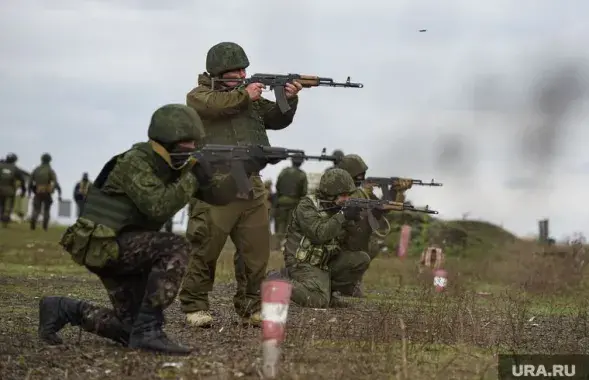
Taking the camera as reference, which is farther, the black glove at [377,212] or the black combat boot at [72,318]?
the black glove at [377,212]

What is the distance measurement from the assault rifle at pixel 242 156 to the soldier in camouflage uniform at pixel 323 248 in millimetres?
2815

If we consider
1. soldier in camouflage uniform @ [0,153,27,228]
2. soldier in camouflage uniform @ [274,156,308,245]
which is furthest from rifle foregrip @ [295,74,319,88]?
soldier in camouflage uniform @ [0,153,27,228]

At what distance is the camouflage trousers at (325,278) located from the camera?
11.8m

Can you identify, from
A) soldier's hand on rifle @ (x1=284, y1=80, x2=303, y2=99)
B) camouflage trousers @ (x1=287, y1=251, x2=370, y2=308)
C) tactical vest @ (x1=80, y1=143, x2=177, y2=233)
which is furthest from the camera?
camouflage trousers @ (x1=287, y1=251, x2=370, y2=308)

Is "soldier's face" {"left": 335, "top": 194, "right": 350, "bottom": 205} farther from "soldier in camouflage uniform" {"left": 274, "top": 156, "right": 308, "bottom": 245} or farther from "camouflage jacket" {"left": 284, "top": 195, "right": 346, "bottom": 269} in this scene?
"soldier in camouflage uniform" {"left": 274, "top": 156, "right": 308, "bottom": 245}

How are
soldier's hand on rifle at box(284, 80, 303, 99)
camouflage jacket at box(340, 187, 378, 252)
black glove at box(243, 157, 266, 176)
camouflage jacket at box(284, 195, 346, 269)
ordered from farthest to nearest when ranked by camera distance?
camouflage jacket at box(340, 187, 378, 252)
camouflage jacket at box(284, 195, 346, 269)
soldier's hand on rifle at box(284, 80, 303, 99)
black glove at box(243, 157, 266, 176)

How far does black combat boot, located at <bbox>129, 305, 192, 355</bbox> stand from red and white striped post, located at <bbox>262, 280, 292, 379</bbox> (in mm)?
1275

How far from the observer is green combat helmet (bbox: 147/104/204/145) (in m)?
7.57

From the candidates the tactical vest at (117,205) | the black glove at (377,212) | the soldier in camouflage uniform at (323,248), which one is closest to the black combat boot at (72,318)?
the tactical vest at (117,205)

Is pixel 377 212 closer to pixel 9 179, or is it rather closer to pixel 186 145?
pixel 186 145

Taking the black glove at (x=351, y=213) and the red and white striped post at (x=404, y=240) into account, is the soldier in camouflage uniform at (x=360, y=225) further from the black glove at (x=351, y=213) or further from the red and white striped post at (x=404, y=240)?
the red and white striped post at (x=404, y=240)

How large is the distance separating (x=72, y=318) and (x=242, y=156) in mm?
1796

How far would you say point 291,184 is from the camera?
932 inches

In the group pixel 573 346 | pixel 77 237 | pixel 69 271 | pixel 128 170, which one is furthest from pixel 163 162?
pixel 69 271
